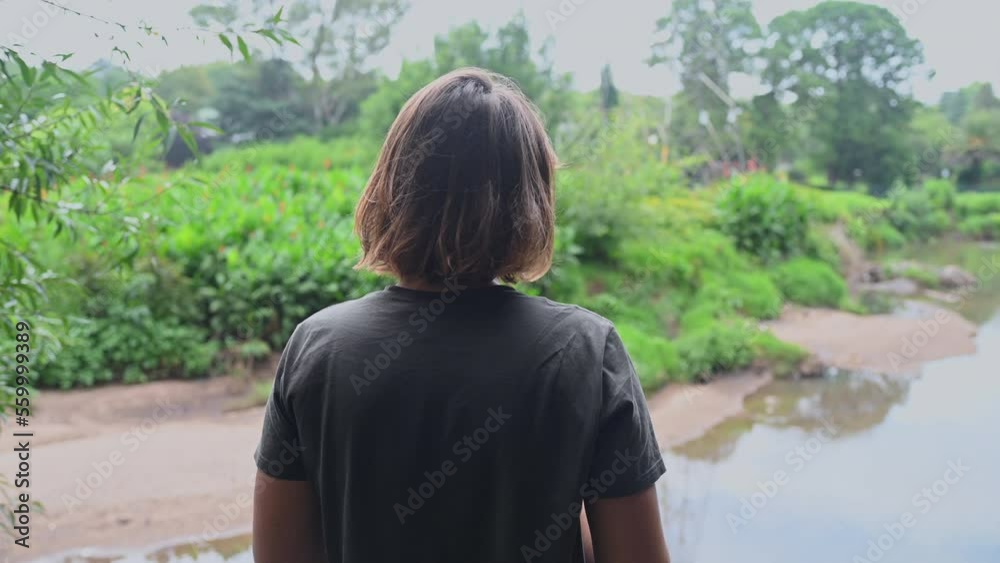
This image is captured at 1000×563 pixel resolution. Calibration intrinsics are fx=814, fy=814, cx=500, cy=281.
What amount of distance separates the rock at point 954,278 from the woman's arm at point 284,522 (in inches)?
350

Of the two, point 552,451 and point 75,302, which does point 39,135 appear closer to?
point 552,451

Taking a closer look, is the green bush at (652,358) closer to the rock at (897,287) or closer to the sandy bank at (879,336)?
the sandy bank at (879,336)

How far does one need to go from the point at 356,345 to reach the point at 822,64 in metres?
9.55

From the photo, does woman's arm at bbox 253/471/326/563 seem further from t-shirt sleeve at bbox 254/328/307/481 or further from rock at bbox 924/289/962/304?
rock at bbox 924/289/962/304

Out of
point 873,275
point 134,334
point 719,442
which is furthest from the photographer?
point 873,275

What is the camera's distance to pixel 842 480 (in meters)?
3.76

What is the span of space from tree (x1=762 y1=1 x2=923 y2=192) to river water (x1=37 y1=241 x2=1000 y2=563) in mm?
5043

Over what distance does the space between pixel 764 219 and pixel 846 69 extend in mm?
2771

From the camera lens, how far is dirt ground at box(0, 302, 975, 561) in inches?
123

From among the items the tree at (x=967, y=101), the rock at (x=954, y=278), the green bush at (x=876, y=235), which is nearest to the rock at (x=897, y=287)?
the rock at (x=954, y=278)

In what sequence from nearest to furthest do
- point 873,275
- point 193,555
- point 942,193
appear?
point 193,555 < point 873,275 < point 942,193

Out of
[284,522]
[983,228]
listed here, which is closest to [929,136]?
[983,228]

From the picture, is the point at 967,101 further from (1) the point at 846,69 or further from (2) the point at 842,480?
(2) the point at 842,480

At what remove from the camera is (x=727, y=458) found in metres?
4.05
